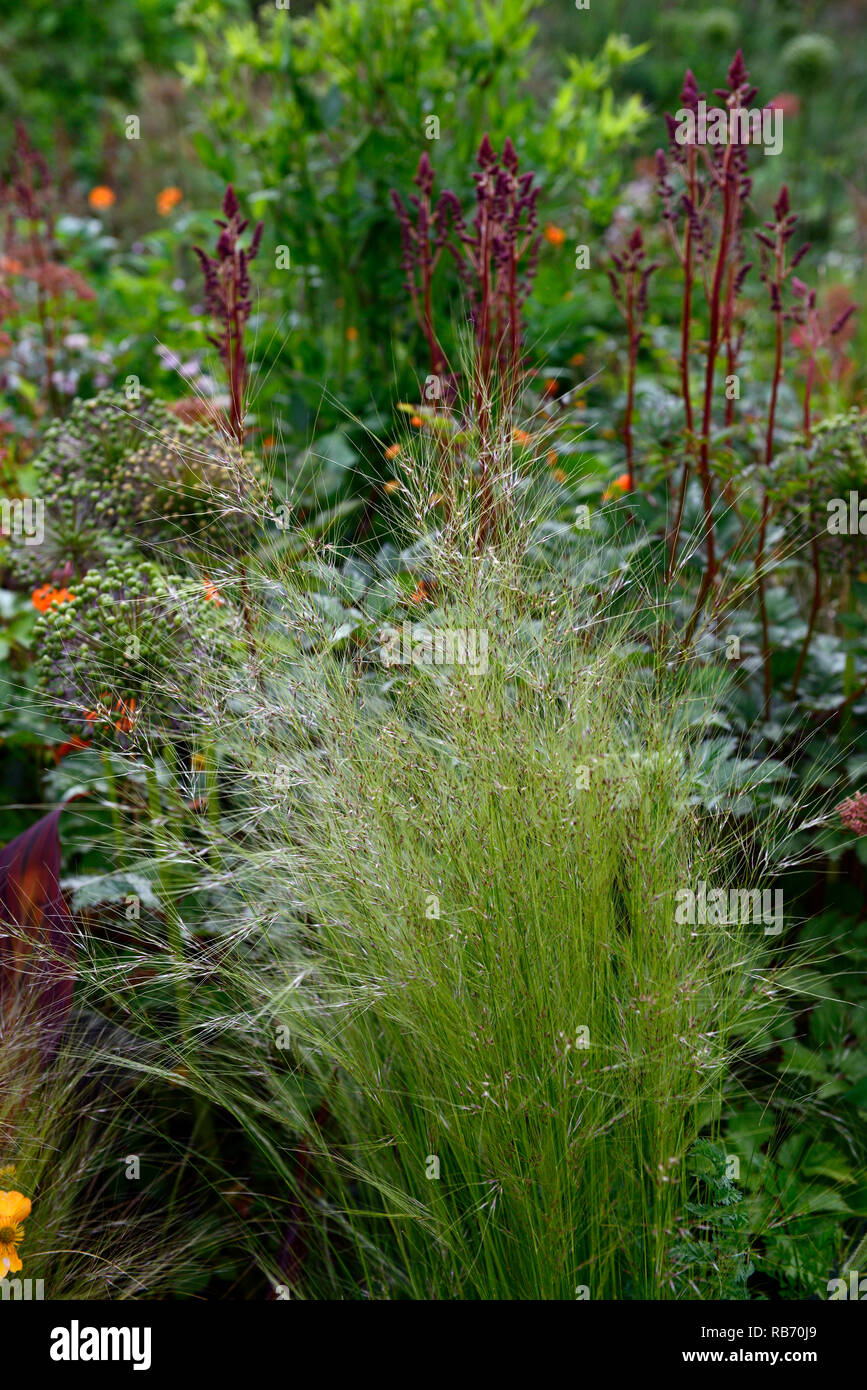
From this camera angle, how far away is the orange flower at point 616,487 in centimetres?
221

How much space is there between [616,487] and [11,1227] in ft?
5.48

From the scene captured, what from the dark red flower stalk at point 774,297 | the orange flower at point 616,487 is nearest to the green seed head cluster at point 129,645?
the orange flower at point 616,487

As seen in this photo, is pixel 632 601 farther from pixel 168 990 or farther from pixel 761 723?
pixel 168 990

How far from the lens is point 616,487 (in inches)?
90.4

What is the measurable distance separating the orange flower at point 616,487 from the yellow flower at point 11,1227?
4.87 feet

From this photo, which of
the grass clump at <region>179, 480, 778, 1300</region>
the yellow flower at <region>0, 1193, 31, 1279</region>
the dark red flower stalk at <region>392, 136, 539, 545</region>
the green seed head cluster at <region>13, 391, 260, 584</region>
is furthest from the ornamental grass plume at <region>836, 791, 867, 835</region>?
the yellow flower at <region>0, 1193, 31, 1279</region>

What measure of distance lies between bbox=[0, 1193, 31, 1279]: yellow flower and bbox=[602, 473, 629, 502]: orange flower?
4.87 feet

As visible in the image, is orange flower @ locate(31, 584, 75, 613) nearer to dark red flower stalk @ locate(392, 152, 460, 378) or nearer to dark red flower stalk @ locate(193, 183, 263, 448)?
dark red flower stalk @ locate(193, 183, 263, 448)

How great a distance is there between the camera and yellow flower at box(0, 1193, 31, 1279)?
1.45 metres

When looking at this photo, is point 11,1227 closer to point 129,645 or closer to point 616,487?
point 129,645

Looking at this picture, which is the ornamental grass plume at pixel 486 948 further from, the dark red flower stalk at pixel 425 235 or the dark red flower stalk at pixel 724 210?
the dark red flower stalk at pixel 425 235

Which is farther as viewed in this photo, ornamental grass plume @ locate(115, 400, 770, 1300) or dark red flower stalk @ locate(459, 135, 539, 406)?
dark red flower stalk @ locate(459, 135, 539, 406)

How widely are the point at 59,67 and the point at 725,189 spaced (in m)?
6.60
